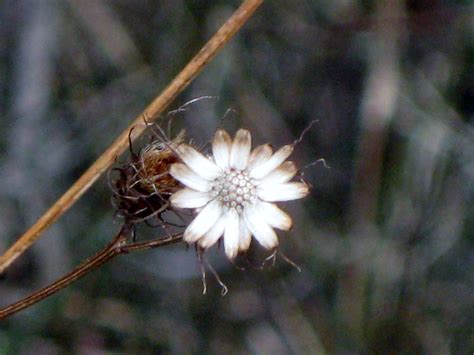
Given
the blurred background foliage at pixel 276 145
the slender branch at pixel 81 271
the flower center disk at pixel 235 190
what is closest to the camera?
the slender branch at pixel 81 271

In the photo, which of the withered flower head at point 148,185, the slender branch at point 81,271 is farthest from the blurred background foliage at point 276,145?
the slender branch at point 81,271

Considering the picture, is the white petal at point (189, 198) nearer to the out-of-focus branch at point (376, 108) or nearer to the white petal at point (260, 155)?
the white petal at point (260, 155)

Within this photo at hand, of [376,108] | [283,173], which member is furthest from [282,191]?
[376,108]

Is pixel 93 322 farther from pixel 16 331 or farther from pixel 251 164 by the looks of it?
pixel 251 164

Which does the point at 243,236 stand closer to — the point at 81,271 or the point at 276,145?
the point at 81,271

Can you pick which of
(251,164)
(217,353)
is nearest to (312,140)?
(217,353)

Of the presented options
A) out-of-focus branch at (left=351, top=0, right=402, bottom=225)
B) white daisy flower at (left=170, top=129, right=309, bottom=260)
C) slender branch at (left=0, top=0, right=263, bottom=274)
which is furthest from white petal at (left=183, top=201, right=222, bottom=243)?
out-of-focus branch at (left=351, top=0, right=402, bottom=225)

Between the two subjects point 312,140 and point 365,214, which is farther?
point 312,140

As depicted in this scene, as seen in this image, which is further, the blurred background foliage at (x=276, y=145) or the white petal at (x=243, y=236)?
the blurred background foliage at (x=276, y=145)
